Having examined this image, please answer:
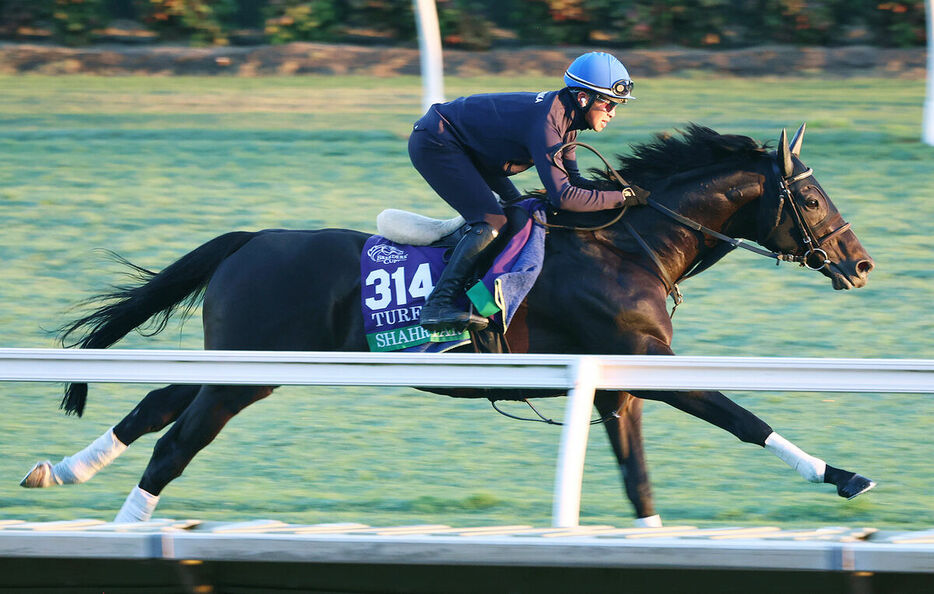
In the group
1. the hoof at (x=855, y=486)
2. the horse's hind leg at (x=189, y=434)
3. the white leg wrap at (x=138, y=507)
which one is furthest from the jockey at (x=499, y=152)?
the hoof at (x=855, y=486)

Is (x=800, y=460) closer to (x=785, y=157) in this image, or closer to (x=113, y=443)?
(x=785, y=157)

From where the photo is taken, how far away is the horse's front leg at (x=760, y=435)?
182 inches

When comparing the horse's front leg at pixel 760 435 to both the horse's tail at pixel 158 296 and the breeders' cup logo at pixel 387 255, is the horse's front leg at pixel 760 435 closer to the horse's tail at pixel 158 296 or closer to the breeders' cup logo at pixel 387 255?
the breeders' cup logo at pixel 387 255

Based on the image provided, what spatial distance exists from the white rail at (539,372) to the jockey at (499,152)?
4.52 ft

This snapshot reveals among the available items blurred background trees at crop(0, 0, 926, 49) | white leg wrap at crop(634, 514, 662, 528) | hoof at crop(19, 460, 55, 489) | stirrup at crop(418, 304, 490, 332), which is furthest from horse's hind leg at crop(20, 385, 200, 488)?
blurred background trees at crop(0, 0, 926, 49)

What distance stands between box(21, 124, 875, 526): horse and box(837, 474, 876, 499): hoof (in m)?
0.69

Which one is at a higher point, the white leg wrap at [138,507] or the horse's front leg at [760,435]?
the horse's front leg at [760,435]

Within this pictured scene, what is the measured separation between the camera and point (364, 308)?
5137 millimetres

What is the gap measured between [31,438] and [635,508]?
313 centimetres

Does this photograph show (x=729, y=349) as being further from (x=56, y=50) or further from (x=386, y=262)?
(x=56, y=50)

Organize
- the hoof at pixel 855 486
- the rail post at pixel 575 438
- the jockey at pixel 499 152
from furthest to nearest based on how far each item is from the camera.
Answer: the jockey at pixel 499 152, the hoof at pixel 855 486, the rail post at pixel 575 438

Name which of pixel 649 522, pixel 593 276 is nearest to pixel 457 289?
pixel 593 276

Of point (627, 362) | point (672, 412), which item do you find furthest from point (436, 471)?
point (627, 362)

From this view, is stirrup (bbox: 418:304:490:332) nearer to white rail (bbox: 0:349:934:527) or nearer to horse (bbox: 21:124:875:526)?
horse (bbox: 21:124:875:526)
